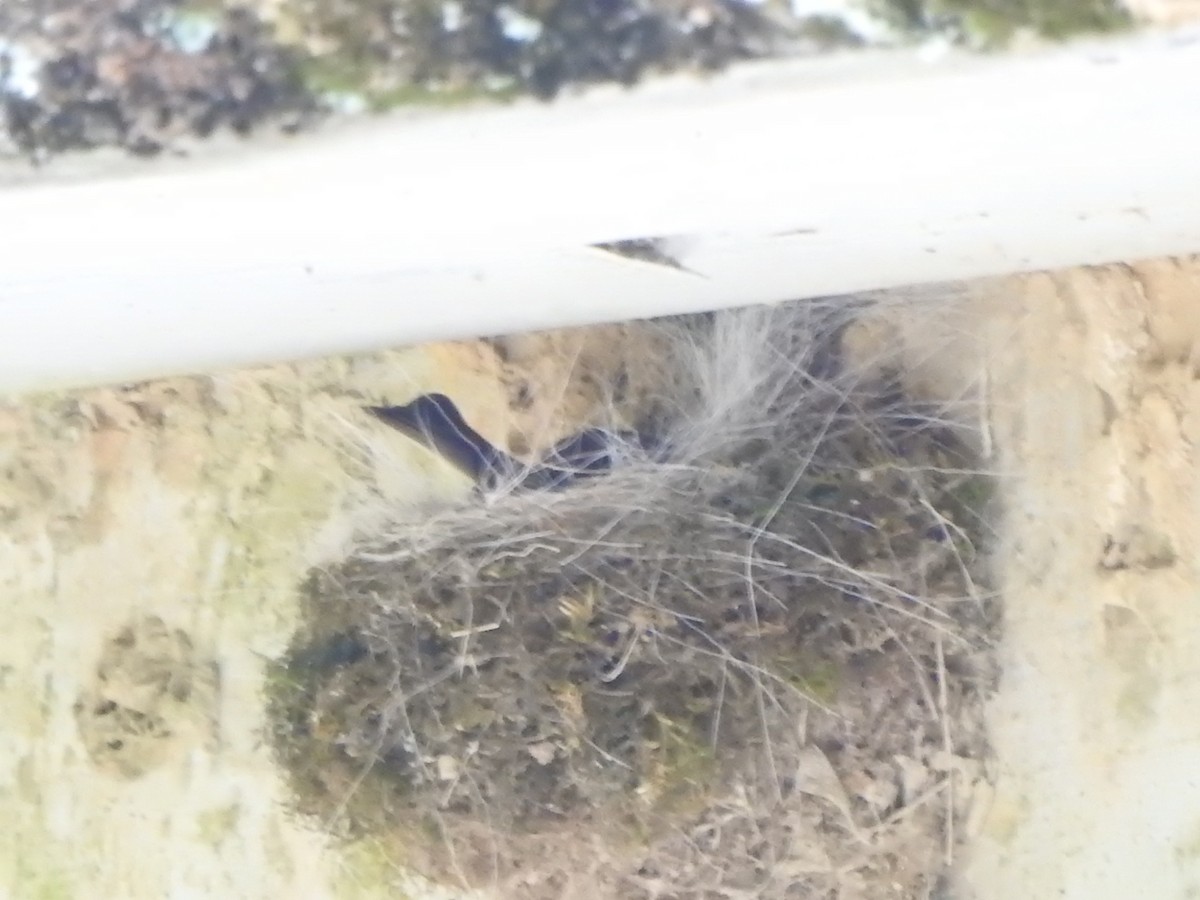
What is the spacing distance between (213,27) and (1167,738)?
1196 mm

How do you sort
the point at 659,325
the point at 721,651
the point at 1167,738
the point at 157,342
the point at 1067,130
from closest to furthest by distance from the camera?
the point at 1067,130
the point at 157,342
the point at 1167,738
the point at 721,651
the point at 659,325

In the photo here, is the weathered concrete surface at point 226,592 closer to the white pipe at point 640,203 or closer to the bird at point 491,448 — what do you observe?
the bird at point 491,448

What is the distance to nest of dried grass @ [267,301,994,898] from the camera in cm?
135

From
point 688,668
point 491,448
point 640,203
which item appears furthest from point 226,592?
point 640,203

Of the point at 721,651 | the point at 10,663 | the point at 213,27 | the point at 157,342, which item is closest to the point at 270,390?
the point at 157,342

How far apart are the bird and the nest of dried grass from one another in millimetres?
53

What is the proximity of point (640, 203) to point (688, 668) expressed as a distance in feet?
2.57

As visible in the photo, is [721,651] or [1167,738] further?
[721,651]

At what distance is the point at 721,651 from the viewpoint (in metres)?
1.35

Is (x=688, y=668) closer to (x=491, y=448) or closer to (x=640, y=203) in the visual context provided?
(x=491, y=448)

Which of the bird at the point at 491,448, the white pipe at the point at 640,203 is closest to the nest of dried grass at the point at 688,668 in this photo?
the bird at the point at 491,448

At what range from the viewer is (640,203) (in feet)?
2.29

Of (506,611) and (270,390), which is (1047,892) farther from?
(270,390)

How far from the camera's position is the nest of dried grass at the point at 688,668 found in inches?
53.2
